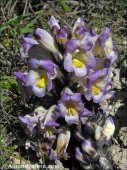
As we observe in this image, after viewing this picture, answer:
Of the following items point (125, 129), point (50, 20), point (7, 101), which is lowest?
point (125, 129)

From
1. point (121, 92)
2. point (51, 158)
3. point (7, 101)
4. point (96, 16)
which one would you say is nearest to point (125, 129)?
point (121, 92)

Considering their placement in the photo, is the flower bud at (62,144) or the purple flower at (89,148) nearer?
the purple flower at (89,148)

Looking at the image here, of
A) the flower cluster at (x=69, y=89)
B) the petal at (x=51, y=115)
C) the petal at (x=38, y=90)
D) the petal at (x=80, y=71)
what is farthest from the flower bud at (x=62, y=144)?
the petal at (x=80, y=71)

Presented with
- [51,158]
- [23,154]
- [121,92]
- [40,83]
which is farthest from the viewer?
[121,92]

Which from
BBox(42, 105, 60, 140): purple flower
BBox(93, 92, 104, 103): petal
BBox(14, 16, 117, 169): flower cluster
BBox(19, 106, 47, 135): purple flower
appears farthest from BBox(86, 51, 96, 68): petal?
BBox(19, 106, 47, 135): purple flower

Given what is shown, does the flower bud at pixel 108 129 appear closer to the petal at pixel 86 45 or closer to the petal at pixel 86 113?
the petal at pixel 86 113

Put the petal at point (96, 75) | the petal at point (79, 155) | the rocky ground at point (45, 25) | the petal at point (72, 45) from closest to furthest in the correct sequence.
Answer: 1. the petal at point (72, 45)
2. the petal at point (96, 75)
3. the petal at point (79, 155)
4. the rocky ground at point (45, 25)

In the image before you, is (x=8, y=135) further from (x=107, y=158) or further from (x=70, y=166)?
(x=107, y=158)

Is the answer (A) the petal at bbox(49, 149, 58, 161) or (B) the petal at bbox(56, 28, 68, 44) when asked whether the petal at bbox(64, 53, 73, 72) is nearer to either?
(B) the petal at bbox(56, 28, 68, 44)
